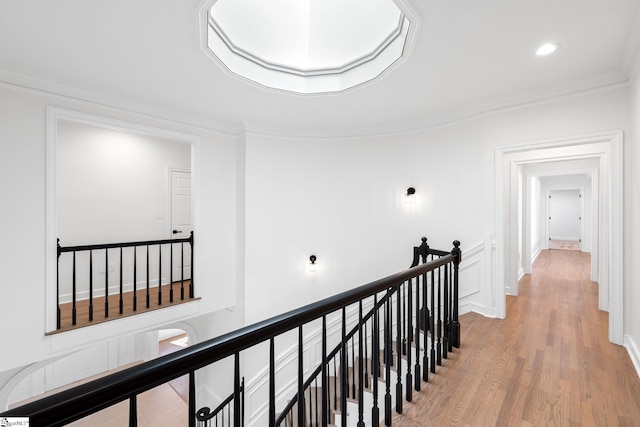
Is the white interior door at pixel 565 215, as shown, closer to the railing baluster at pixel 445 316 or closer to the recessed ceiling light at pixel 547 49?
the recessed ceiling light at pixel 547 49

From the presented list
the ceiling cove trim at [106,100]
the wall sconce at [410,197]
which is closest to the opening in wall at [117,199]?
the ceiling cove trim at [106,100]

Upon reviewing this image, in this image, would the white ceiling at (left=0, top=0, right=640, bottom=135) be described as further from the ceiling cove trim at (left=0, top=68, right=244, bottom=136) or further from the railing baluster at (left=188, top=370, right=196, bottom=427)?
the railing baluster at (left=188, top=370, right=196, bottom=427)

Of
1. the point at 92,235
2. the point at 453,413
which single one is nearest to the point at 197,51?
the point at 453,413

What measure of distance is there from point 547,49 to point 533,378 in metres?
2.63

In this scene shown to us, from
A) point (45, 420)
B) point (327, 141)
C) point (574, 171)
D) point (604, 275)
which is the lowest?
point (604, 275)

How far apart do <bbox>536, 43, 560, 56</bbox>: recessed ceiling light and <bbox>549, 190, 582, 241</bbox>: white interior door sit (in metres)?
10.1

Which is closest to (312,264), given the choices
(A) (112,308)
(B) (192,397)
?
(A) (112,308)

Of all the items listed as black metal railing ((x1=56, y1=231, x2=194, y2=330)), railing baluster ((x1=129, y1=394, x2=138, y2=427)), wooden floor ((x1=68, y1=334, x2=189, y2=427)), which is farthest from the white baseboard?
wooden floor ((x1=68, y1=334, x2=189, y2=427))

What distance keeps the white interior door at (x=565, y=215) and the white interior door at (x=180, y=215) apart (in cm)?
1191

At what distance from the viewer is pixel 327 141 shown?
4711 mm

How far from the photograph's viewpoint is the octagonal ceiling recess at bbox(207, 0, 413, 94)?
101 inches

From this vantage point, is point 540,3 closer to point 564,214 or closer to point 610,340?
point 610,340

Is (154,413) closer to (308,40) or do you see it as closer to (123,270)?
(123,270)

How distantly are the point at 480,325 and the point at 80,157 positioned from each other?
596cm
